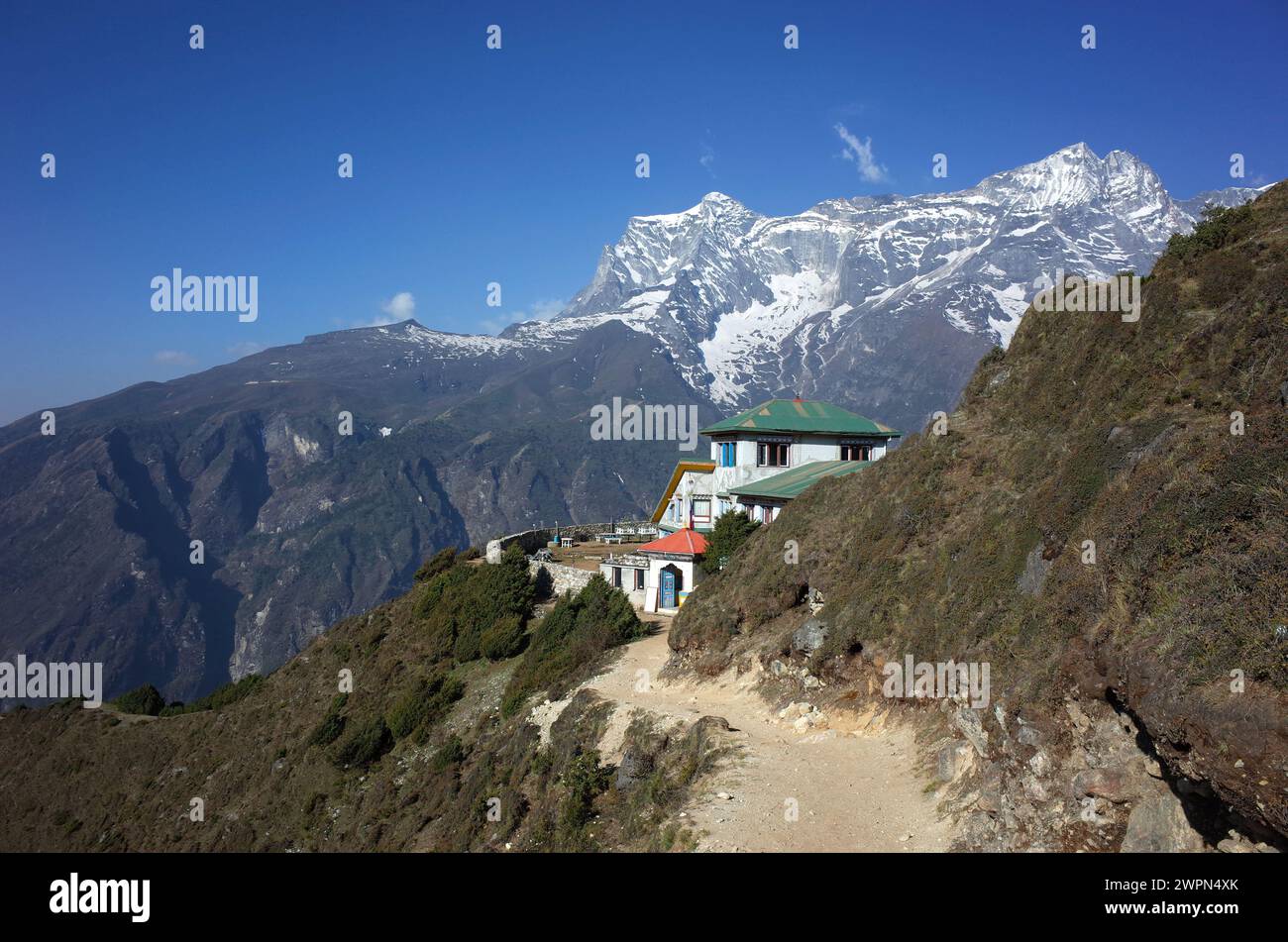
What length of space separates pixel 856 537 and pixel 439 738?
1888 cm

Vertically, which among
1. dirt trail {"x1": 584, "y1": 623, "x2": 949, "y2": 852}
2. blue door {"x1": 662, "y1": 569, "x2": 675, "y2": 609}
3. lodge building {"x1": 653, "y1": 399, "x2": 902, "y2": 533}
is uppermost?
lodge building {"x1": 653, "y1": 399, "x2": 902, "y2": 533}

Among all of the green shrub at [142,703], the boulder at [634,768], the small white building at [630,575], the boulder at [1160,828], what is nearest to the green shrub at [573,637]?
the small white building at [630,575]

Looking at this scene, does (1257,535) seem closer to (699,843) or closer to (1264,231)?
(699,843)

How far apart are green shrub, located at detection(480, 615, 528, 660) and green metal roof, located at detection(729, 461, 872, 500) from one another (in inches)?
512

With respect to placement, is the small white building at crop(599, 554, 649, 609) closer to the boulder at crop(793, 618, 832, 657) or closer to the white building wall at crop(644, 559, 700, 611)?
the white building wall at crop(644, 559, 700, 611)

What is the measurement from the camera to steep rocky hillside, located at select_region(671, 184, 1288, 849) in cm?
890

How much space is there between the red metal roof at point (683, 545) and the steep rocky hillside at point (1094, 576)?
10.0 m

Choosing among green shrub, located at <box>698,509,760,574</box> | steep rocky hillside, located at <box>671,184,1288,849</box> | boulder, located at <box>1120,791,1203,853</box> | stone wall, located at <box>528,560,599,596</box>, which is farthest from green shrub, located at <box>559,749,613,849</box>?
stone wall, located at <box>528,560,599,596</box>

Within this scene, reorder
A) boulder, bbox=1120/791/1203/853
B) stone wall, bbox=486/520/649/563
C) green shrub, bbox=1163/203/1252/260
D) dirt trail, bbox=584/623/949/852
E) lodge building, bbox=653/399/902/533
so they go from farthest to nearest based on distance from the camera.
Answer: stone wall, bbox=486/520/649/563 → lodge building, bbox=653/399/902/533 → green shrub, bbox=1163/203/1252/260 → dirt trail, bbox=584/623/949/852 → boulder, bbox=1120/791/1203/853

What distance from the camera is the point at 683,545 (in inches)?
1483

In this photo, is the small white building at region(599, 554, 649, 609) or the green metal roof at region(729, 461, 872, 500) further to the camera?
the small white building at region(599, 554, 649, 609)

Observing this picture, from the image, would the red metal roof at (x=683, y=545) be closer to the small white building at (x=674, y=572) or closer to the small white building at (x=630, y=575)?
the small white building at (x=674, y=572)

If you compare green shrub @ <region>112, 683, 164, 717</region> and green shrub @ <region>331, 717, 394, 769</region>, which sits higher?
green shrub @ <region>331, 717, 394, 769</region>
